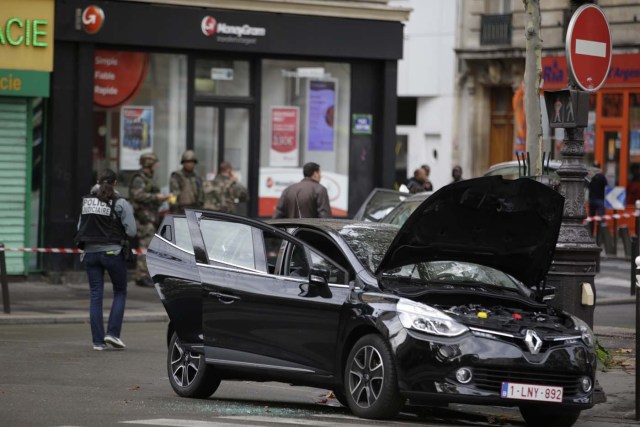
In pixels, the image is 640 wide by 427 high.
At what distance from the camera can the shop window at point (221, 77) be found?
25844 millimetres

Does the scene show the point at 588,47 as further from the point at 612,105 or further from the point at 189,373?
the point at 612,105

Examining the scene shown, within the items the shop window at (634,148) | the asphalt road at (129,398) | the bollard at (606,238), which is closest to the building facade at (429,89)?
the shop window at (634,148)

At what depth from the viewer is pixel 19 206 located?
23.9 metres

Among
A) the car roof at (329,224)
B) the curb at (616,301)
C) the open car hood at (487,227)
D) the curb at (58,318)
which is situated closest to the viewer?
the open car hood at (487,227)

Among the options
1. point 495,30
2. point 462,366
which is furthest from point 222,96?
point 495,30

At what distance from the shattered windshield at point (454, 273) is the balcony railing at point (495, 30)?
3296 cm

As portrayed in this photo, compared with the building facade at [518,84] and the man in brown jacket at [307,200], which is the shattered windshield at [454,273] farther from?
the building facade at [518,84]

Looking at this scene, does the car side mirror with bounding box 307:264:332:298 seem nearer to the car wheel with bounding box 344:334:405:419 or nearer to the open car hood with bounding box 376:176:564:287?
the open car hood with bounding box 376:176:564:287

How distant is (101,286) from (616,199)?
2318 cm

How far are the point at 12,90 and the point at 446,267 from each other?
12.7 metres

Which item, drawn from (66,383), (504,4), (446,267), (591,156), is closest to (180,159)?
(66,383)

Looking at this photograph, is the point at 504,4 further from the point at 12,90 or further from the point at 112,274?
the point at 112,274

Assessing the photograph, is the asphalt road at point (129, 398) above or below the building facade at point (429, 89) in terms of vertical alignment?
below

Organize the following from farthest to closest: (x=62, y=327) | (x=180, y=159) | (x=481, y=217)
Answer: (x=180, y=159)
(x=62, y=327)
(x=481, y=217)
